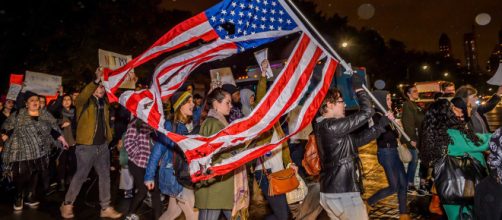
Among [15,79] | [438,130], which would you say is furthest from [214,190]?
[15,79]

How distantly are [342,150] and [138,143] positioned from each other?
9.71 ft

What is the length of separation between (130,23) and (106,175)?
54.5 feet

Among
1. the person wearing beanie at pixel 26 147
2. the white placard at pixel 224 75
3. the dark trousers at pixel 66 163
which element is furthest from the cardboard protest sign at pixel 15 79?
the white placard at pixel 224 75

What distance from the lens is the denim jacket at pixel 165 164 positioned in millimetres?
4699

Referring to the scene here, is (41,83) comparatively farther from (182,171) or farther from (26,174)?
(182,171)

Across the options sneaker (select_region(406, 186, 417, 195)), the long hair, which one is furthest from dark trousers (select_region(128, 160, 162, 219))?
sneaker (select_region(406, 186, 417, 195))

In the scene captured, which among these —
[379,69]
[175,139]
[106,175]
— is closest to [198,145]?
[175,139]

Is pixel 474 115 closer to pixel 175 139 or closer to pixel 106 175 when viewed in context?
pixel 175 139

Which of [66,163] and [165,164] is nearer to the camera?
[165,164]

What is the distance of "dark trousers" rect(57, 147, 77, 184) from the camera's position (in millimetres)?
8977

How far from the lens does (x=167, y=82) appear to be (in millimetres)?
4723

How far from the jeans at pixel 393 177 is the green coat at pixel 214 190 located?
2.73m

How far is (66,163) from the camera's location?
29.8ft

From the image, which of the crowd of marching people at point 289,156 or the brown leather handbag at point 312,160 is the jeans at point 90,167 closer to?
the crowd of marching people at point 289,156
